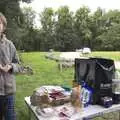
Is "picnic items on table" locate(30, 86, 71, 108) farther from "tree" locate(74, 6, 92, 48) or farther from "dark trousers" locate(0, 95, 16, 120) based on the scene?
"tree" locate(74, 6, 92, 48)

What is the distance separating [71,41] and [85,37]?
160 centimetres

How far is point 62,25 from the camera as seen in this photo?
3044 cm

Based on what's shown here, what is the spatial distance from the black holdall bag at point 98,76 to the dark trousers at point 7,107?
573 millimetres

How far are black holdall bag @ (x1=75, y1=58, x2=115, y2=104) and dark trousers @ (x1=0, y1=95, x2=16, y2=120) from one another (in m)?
0.57

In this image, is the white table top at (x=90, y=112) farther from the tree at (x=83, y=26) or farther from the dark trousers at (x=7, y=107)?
the tree at (x=83, y=26)

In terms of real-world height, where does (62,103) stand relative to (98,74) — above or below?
below

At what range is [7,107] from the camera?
7.70ft

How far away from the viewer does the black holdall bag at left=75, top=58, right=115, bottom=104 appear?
241 cm

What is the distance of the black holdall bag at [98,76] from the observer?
2408 mm

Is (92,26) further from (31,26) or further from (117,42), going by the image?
(31,26)

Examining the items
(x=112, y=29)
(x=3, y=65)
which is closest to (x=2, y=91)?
(x=3, y=65)

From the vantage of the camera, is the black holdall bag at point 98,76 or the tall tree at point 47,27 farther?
the tall tree at point 47,27

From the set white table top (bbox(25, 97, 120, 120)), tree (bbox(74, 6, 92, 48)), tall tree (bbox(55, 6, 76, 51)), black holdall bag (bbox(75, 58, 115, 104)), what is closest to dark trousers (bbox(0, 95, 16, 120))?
white table top (bbox(25, 97, 120, 120))

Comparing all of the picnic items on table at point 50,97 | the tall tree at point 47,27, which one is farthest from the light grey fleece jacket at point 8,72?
the tall tree at point 47,27
